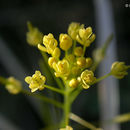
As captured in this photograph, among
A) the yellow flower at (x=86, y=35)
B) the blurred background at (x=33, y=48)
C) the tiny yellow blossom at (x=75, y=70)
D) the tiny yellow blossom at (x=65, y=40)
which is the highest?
the blurred background at (x=33, y=48)

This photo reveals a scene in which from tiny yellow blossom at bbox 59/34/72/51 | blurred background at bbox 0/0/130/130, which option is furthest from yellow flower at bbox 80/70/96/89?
blurred background at bbox 0/0/130/130

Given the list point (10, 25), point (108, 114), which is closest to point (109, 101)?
point (108, 114)

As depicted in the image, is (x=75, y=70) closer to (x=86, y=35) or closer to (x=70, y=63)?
(x=70, y=63)

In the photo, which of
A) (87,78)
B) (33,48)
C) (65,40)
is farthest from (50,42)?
(33,48)

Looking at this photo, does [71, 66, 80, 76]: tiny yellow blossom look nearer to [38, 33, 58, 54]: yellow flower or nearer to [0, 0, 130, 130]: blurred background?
[38, 33, 58, 54]: yellow flower

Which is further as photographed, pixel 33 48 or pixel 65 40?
pixel 33 48

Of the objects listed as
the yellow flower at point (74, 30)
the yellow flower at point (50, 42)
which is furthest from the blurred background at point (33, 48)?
the yellow flower at point (50, 42)

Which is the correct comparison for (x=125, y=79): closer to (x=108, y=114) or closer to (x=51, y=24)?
(x=108, y=114)

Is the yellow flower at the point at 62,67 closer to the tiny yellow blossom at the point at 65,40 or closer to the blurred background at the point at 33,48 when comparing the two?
the tiny yellow blossom at the point at 65,40
